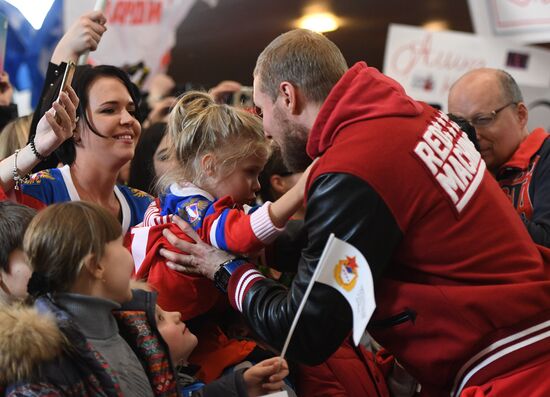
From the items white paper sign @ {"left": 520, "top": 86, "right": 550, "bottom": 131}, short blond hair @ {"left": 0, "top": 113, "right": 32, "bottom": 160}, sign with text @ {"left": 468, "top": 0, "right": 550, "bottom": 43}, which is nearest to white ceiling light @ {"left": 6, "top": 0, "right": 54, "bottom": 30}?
short blond hair @ {"left": 0, "top": 113, "right": 32, "bottom": 160}

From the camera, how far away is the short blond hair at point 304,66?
187 centimetres

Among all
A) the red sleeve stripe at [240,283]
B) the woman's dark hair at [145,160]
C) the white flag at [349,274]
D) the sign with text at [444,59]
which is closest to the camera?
the white flag at [349,274]

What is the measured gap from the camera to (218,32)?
15.5ft

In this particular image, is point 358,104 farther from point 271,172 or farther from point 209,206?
point 271,172

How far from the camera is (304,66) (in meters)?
1.87

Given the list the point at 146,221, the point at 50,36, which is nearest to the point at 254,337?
the point at 146,221

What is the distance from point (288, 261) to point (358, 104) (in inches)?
25.1

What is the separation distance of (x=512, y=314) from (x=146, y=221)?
114 cm

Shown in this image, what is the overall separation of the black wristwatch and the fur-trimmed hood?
59cm

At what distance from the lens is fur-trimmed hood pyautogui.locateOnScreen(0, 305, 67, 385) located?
132cm

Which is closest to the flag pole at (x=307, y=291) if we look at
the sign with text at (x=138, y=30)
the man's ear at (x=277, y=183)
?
the man's ear at (x=277, y=183)

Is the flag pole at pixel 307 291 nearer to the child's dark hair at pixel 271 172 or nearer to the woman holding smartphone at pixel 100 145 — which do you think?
the woman holding smartphone at pixel 100 145

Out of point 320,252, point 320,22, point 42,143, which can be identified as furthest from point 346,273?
point 320,22

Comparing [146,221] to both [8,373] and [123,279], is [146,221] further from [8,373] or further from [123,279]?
[8,373]
